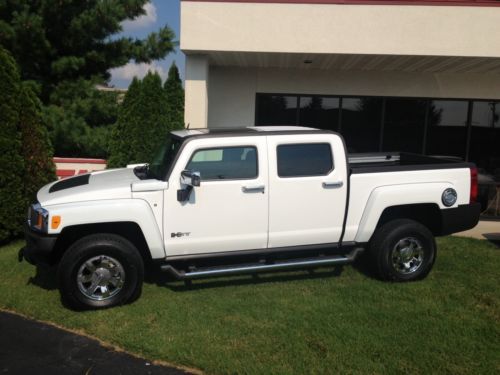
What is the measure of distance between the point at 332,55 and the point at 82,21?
19.1ft

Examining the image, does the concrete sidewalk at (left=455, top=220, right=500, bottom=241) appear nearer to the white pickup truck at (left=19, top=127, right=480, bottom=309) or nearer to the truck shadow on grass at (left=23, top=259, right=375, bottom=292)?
the white pickup truck at (left=19, top=127, right=480, bottom=309)

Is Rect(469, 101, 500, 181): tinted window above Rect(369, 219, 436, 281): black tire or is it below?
above

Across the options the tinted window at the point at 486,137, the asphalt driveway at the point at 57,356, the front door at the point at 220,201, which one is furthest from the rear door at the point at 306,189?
the tinted window at the point at 486,137

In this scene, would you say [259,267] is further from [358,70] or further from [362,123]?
[358,70]

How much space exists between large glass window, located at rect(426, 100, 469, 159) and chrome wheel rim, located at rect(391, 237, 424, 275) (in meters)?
6.20

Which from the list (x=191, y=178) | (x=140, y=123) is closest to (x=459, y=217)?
(x=191, y=178)

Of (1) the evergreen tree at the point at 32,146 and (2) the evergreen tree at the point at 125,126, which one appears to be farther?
(2) the evergreen tree at the point at 125,126

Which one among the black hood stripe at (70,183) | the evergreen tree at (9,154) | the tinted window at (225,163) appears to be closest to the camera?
the tinted window at (225,163)

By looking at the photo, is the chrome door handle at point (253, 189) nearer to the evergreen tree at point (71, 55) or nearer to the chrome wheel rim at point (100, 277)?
the chrome wheel rim at point (100, 277)

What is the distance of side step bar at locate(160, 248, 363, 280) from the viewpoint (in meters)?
5.09

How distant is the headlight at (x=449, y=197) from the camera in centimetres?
577

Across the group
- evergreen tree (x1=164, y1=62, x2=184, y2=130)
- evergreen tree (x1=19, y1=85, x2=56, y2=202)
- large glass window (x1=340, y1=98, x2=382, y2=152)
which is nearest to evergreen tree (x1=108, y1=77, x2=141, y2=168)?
evergreen tree (x1=164, y1=62, x2=184, y2=130)

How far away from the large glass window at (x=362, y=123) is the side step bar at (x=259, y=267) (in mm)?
6091

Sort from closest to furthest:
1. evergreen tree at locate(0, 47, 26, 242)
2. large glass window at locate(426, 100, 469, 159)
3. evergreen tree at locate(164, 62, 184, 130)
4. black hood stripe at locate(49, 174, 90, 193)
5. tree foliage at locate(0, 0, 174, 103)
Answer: black hood stripe at locate(49, 174, 90, 193) → evergreen tree at locate(0, 47, 26, 242) → tree foliage at locate(0, 0, 174, 103) → large glass window at locate(426, 100, 469, 159) → evergreen tree at locate(164, 62, 184, 130)
